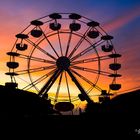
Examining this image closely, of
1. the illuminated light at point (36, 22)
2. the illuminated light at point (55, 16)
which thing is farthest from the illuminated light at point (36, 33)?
the illuminated light at point (55, 16)

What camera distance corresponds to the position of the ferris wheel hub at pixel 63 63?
45.0m

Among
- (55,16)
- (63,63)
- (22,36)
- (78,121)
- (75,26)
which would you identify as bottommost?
(78,121)

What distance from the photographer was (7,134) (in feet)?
92.7

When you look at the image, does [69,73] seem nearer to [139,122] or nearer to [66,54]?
[66,54]

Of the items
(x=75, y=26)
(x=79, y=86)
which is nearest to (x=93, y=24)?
(x=75, y=26)

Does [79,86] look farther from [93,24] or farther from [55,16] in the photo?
[55,16]

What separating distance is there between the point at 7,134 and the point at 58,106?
48.8ft

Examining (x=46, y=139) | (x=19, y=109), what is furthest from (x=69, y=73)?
(x=46, y=139)

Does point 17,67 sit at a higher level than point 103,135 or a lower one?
higher

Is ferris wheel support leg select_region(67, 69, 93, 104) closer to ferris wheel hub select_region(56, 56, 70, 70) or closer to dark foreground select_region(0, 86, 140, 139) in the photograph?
ferris wheel hub select_region(56, 56, 70, 70)

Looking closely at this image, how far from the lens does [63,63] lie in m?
45.2

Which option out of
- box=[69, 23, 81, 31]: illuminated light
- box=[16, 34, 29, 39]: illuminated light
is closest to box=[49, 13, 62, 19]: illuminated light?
box=[69, 23, 81, 31]: illuminated light

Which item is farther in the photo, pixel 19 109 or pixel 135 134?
pixel 19 109

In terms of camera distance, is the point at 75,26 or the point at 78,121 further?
the point at 75,26
